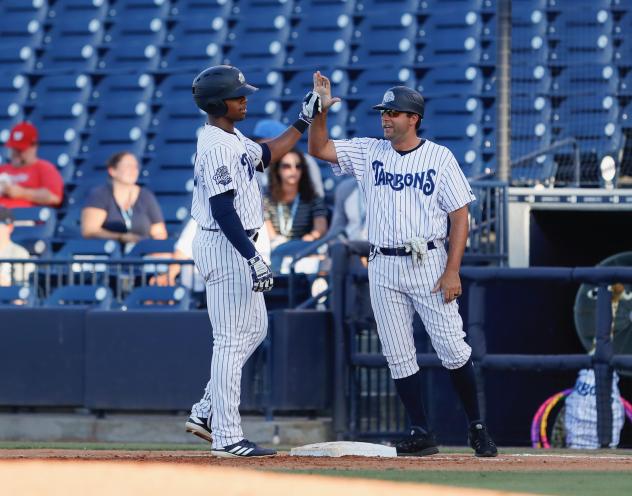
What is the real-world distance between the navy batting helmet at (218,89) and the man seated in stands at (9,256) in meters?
3.74

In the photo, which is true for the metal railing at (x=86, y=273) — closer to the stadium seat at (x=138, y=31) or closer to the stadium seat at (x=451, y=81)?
the stadium seat at (x=451, y=81)

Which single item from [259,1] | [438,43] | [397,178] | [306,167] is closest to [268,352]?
[306,167]

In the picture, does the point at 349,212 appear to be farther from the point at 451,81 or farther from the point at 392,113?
the point at 392,113

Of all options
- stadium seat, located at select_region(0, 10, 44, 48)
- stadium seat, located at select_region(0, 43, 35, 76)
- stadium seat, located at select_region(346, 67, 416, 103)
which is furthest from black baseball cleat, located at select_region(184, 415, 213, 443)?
stadium seat, located at select_region(0, 10, 44, 48)

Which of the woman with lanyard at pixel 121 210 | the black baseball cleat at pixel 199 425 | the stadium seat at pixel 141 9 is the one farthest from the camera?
the stadium seat at pixel 141 9

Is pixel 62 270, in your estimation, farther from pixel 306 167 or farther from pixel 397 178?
pixel 397 178

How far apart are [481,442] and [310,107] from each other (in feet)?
5.42

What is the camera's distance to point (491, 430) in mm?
9445

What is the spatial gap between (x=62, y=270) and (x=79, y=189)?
2.78 meters

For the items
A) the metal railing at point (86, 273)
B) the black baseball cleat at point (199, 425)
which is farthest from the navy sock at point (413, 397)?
the metal railing at point (86, 273)

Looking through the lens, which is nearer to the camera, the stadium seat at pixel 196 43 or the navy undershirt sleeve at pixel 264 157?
the navy undershirt sleeve at pixel 264 157

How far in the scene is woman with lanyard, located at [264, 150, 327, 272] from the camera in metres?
10.0

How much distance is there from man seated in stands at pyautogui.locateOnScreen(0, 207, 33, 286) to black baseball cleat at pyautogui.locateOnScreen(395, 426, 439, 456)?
3856 millimetres

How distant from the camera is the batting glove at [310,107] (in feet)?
22.0
